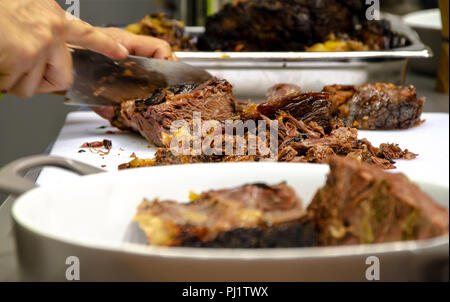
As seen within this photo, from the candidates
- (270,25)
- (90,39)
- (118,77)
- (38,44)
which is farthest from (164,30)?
(38,44)

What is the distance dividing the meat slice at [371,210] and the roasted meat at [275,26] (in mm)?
2455

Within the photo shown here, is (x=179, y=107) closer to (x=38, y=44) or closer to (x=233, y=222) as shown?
(x=38, y=44)

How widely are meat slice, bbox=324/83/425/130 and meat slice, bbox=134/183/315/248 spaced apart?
147 centimetres

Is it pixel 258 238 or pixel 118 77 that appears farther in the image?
pixel 118 77

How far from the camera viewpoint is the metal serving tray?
8.86 feet

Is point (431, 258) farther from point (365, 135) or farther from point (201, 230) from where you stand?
point (365, 135)

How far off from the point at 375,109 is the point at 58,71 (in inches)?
51.5

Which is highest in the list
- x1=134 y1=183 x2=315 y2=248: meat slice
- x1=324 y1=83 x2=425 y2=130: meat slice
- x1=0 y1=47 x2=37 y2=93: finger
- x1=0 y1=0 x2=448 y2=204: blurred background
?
x1=134 y1=183 x2=315 y2=248: meat slice

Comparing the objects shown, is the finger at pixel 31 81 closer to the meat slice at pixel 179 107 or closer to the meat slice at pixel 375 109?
the meat slice at pixel 179 107

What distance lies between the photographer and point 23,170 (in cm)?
106

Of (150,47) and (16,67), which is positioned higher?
(16,67)

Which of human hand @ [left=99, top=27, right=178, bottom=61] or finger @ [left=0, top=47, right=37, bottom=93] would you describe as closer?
finger @ [left=0, top=47, right=37, bottom=93]
